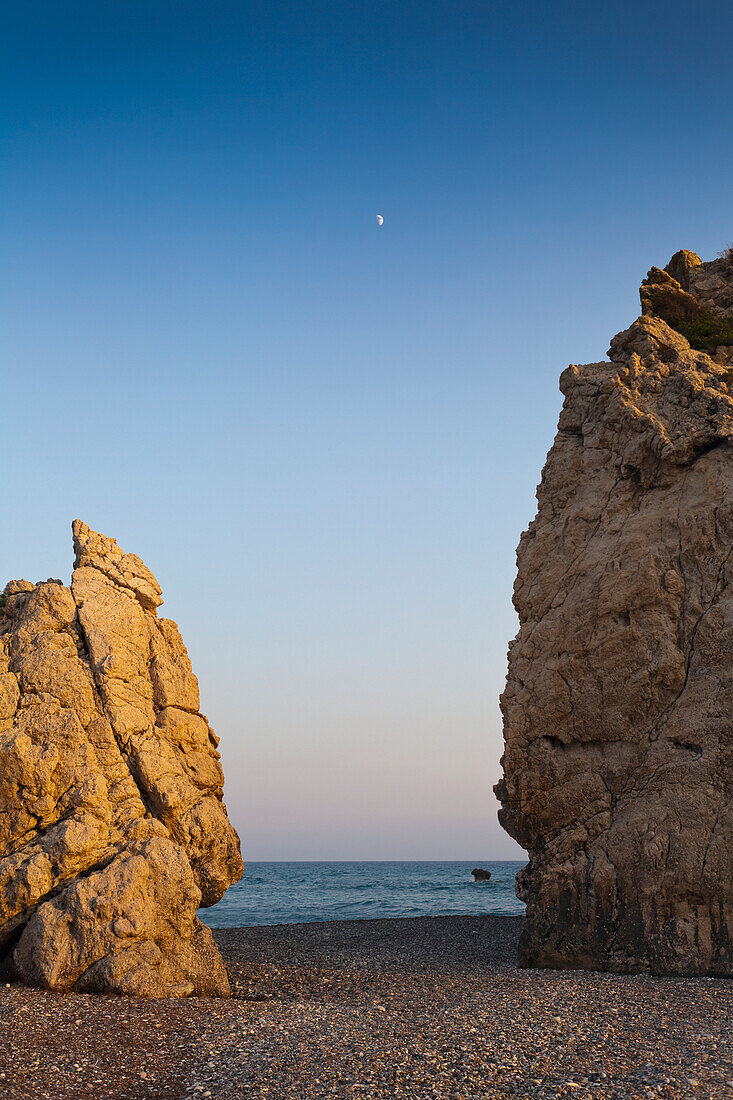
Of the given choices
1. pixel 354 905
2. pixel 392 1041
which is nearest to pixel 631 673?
pixel 392 1041

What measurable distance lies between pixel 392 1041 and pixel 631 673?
1195cm

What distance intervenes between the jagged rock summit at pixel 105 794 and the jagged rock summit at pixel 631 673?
9448 mm

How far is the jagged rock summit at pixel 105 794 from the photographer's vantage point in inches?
708

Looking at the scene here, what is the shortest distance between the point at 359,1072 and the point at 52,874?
33.9ft

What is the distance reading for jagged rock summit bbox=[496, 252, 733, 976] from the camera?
1933cm

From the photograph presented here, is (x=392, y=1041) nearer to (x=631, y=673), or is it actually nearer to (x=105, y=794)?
(x=105, y=794)

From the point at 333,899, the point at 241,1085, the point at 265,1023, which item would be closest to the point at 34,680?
the point at 265,1023

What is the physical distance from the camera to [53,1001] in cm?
1614

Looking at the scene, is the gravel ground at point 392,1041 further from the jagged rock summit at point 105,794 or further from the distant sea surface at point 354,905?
the distant sea surface at point 354,905

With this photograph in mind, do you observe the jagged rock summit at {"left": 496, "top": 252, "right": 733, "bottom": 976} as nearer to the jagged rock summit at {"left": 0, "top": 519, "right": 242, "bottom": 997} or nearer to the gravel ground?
the gravel ground

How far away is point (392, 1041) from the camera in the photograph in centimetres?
1320

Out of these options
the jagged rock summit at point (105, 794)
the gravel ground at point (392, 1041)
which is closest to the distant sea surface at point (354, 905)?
the jagged rock summit at point (105, 794)

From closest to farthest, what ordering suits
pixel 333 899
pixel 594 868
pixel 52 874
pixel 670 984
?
pixel 670 984 < pixel 52 874 < pixel 594 868 < pixel 333 899

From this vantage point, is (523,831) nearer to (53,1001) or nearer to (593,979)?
(593,979)
